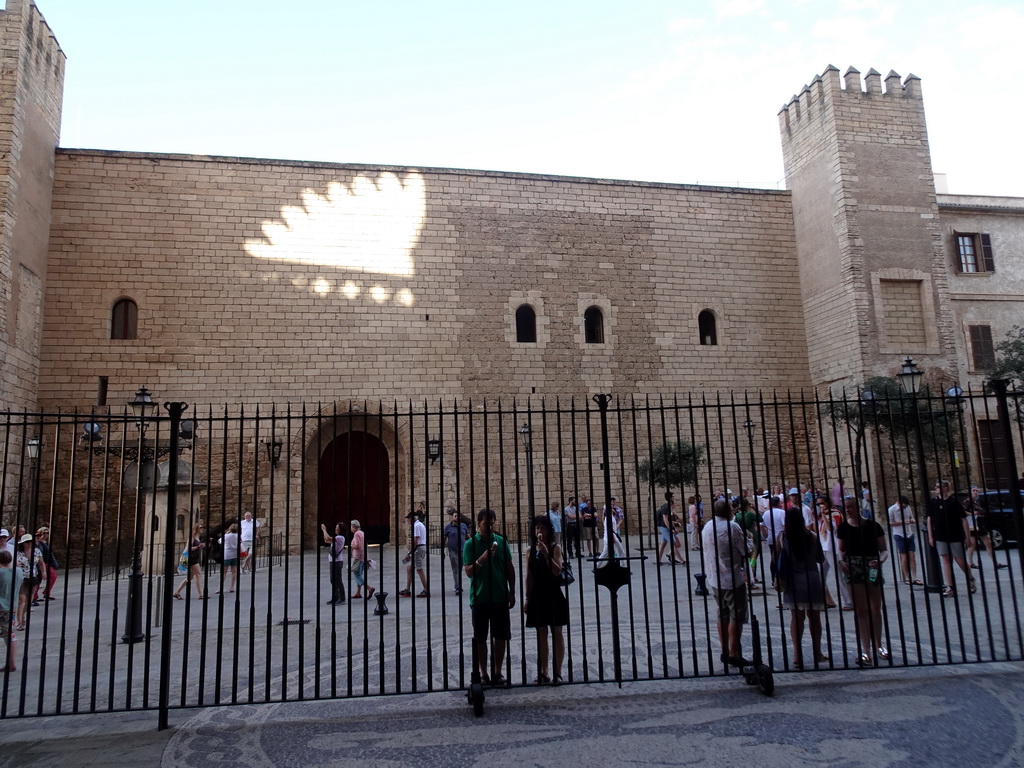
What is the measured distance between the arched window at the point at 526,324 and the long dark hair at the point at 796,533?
42.1 ft

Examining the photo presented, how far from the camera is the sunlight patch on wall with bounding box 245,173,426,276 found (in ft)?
56.5

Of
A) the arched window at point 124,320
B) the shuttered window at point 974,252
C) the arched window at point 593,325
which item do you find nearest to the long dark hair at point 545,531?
the arched window at point 593,325

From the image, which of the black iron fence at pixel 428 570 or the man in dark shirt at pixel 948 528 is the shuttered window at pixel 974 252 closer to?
the black iron fence at pixel 428 570

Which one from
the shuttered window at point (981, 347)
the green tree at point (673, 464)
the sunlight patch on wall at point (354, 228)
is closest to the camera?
the green tree at point (673, 464)

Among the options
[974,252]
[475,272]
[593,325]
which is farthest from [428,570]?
[974,252]

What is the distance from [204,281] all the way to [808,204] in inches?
643

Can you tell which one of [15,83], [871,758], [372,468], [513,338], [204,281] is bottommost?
[871,758]

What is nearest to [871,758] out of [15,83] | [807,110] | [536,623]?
[536,623]

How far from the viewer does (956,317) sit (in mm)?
20484

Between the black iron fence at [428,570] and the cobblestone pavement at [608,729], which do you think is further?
the black iron fence at [428,570]

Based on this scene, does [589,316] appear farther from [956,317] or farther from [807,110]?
[956,317]

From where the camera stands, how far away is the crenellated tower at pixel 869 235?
18188 mm

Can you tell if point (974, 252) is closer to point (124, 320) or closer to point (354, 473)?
point (354, 473)

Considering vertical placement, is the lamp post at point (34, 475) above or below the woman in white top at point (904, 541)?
above
